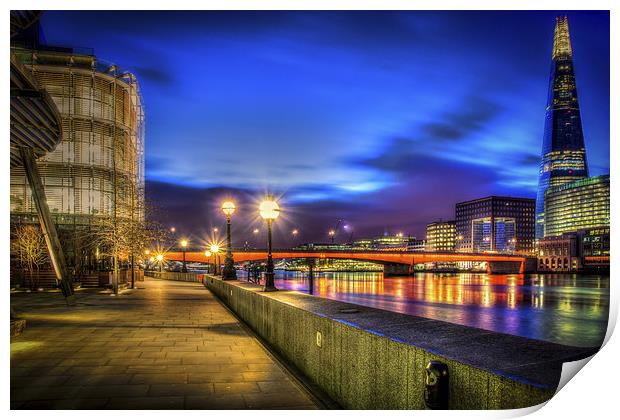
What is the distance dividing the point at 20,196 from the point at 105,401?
49023 mm

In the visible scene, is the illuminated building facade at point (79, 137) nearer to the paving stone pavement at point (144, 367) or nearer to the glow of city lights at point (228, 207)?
the glow of city lights at point (228, 207)

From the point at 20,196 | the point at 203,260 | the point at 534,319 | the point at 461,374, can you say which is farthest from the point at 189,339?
the point at 203,260

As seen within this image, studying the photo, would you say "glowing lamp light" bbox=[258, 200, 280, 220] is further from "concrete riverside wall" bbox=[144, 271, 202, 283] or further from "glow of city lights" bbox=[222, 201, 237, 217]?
"concrete riverside wall" bbox=[144, 271, 202, 283]

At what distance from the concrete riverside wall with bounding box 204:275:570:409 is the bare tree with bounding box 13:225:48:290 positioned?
20.5 metres

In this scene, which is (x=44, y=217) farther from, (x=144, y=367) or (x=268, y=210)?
(x=144, y=367)

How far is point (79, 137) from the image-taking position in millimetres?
50750

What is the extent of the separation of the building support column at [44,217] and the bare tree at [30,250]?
30.8 feet

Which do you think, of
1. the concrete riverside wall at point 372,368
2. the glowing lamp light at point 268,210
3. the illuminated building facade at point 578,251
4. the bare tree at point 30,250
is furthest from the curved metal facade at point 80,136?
the illuminated building facade at point 578,251

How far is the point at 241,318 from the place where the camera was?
44.9ft

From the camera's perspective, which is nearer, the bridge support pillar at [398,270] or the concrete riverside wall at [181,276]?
the concrete riverside wall at [181,276]

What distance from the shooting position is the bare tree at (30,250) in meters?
Result: 24.3

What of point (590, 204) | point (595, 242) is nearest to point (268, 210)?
point (595, 242)
